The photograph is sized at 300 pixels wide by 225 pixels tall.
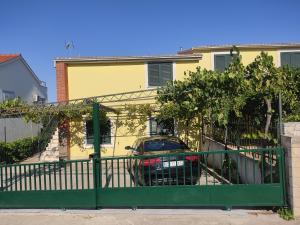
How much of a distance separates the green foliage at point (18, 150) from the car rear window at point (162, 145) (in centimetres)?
833

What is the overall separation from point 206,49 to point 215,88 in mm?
7696

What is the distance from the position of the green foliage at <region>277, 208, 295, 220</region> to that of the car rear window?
4.17 meters

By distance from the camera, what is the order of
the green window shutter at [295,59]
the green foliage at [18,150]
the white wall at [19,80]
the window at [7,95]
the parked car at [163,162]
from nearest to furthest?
the parked car at [163,162], the green foliage at [18,150], the green window shutter at [295,59], the window at [7,95], the white wall at [19,80]

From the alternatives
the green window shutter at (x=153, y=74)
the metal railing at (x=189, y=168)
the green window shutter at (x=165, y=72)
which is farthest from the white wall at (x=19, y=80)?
the metal railing at (x=189, y=168)

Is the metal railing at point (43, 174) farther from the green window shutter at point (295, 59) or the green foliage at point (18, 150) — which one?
the green window shutter at point (295, 59)

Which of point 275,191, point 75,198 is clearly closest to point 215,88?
point 275,191

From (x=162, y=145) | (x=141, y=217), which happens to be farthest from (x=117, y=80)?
(x=141, y=217)

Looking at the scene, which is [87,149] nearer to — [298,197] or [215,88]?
[215,88]

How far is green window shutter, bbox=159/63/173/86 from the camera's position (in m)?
16.1

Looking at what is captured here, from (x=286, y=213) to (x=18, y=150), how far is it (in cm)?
1361

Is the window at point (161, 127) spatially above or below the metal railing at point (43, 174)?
above

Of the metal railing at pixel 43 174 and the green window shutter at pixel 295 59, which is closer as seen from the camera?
the metal railing at pixel 43 174

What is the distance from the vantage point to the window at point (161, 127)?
15.9 metres

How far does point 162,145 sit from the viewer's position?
10438 millimetres
